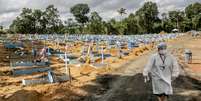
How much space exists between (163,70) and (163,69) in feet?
0.09

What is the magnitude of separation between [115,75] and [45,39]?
36.1m

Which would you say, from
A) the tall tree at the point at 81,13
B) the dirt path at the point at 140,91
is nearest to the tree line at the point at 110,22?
the tall tree at the point at 81,13

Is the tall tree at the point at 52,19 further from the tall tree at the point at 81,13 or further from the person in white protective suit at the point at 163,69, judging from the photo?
the person in white protective suit at the point at 163,69

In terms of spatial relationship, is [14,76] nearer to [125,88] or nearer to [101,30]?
[125,88]

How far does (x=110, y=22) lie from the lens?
114 metres

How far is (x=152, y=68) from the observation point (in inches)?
319

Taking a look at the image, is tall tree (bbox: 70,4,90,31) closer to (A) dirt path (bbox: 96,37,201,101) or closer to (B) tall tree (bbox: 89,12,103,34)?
(B) tall tree (bbox: 89,12,103,34)

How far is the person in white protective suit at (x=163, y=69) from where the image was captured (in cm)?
795

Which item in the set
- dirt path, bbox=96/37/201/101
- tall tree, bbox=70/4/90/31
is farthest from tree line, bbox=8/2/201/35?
dirt path, bbox=96/37/201/101

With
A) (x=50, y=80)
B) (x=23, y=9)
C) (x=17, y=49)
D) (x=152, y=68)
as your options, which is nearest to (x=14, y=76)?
(x=50, y=80)

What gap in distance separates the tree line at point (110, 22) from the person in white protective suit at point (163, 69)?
86.8 metres

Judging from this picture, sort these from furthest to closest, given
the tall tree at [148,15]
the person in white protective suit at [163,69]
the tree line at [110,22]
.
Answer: the tall tree at [148,15], the tree line at [110,22], the person in white protective suit at [163,69]

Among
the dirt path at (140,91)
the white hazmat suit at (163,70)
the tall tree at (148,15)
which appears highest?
the tall tree at (148,15)

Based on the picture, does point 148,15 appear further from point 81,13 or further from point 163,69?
point 163,69
